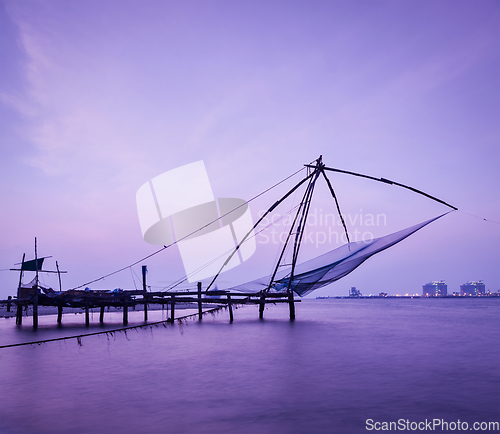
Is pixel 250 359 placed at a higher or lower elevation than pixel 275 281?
lower

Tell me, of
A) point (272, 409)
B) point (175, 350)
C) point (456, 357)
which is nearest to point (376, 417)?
point (272, 409)

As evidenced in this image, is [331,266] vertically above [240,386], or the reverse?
[331,266]

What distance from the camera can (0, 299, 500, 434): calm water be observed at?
22.3 feet

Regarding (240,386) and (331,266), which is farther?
(331,266)

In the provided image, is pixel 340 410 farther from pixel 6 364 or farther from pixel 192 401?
pixel 6 364

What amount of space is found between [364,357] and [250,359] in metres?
4.04

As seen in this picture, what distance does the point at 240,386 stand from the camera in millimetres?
9344

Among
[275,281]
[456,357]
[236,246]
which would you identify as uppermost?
[236,246]

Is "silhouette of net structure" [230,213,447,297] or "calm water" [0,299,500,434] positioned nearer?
Result: "calm water" [0,299,500,434]

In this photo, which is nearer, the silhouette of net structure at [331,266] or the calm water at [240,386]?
the calm water at [240,386]

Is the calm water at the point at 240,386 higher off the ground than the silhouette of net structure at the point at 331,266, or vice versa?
the silhouette of net structure at the point at 331,266

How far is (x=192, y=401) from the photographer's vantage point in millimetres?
8055

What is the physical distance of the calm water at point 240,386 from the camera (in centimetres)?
680

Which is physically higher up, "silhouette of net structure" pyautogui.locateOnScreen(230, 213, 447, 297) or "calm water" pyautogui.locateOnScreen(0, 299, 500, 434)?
"silhouette of net structure" pyautogui.locateOnScreen(230, 213, 447, 297)
